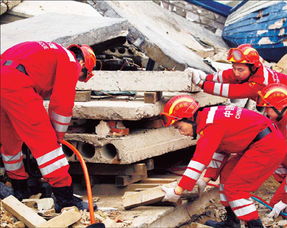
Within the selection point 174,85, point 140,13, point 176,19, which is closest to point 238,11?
point 176,19

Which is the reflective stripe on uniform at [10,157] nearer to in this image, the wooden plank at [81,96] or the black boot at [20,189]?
the black boot at [20,189]

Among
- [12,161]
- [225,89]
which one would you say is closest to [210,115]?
[225,89]

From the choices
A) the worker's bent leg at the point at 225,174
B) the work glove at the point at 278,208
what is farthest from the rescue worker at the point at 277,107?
the worker's bent leg at the point at 225,174

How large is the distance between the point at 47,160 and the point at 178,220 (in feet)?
5.33

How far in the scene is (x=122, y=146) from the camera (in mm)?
4660

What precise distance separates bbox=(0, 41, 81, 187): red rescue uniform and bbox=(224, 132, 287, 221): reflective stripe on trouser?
159 cm

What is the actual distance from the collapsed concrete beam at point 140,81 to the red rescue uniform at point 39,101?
0.91 meters

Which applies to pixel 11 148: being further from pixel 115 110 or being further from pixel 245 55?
pixel 245 55

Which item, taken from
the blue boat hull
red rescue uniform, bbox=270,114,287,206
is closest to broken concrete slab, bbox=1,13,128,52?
red rescue uniform, bbox=270,114,287,206

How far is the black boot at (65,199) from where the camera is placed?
158 inches

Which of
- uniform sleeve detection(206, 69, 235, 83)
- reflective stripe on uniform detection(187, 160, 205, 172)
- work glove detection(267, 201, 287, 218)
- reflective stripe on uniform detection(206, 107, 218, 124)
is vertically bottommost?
work glove detection(267, 201, 287, 218)

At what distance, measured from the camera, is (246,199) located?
4.04m

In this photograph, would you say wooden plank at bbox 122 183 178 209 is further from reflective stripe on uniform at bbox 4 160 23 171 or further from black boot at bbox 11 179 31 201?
reflective stripe on uniform at bbox 4 160 23 171

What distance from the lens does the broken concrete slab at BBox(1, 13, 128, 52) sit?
6.00m
